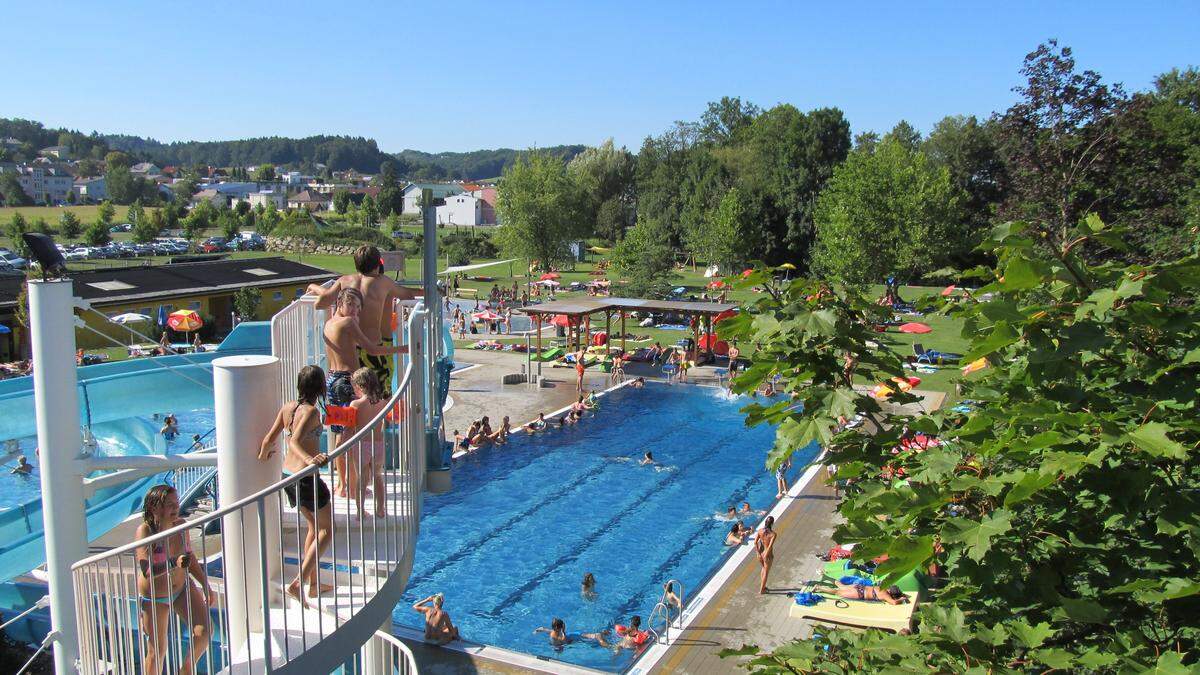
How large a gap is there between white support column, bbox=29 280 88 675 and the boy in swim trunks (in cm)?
156

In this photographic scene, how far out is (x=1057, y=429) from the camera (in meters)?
3.08

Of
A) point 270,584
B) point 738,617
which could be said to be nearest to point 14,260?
point 738,617

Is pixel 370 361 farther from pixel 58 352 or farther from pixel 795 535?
pixel 795 535

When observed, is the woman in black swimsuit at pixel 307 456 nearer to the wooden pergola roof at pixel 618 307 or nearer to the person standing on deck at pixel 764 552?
Result: the person standing on deck at pixel 764 552

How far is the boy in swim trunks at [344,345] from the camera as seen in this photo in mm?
5875

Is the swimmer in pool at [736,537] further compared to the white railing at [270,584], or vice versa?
the swimmer in pool at [736,537]

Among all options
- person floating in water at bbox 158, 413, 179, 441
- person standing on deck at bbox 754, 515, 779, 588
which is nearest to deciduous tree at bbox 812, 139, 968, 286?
person standing on deck at bbox 754, 515, 779, 588

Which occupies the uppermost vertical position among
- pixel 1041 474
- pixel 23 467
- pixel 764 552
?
pixel 1041 474

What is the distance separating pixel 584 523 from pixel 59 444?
13369 mm

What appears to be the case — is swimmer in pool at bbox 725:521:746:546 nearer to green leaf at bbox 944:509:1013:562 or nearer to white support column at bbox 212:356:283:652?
white support column at bbox 212:356:283:652

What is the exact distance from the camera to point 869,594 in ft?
41.8

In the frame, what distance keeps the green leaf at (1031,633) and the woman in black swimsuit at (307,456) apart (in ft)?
10.8

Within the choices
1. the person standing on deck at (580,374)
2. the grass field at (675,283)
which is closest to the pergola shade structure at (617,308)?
the person standing on deck at (580,374)

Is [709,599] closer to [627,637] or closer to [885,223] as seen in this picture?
[627,637]
